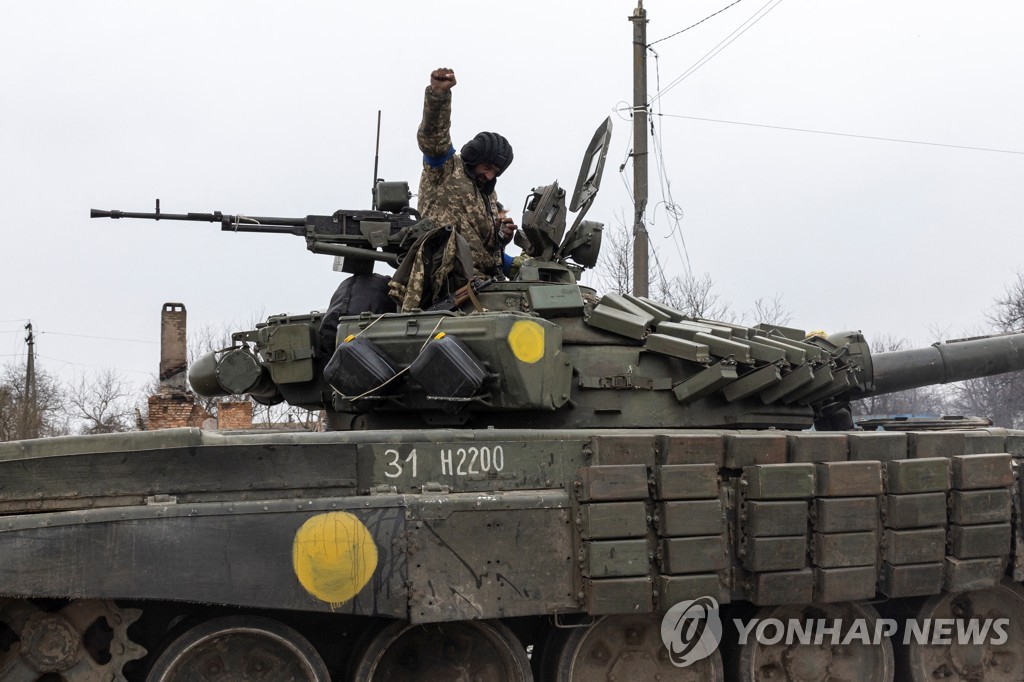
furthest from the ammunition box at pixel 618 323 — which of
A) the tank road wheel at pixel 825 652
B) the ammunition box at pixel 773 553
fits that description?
the tank road wheel at pixel 825 652

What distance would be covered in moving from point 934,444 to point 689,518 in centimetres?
213

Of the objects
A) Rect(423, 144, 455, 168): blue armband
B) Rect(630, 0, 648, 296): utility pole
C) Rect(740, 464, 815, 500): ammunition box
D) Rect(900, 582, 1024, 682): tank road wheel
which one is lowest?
Rect(900, 582, 1024, 682): tank road wheel

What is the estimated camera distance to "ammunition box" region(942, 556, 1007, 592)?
694cm

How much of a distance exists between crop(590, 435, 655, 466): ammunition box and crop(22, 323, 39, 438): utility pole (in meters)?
28.4

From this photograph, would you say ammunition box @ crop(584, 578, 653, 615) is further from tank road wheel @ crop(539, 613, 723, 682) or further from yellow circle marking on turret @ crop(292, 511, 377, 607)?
yellow circle marking on turret @ crop(292, 511, 377, 607)

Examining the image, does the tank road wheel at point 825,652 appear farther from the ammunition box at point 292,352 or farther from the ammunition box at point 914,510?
the ammunition box at point 292,352

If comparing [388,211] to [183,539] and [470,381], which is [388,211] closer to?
[470,381]

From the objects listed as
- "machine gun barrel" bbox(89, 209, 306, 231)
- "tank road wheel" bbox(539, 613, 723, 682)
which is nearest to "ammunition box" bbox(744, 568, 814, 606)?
"tank road wheel" bbox(539, 613, 723, 682)

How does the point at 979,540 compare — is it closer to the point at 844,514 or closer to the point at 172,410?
the point at 844,514

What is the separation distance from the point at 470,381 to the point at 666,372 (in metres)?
1.66

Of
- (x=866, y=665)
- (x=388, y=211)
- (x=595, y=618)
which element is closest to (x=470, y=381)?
(x=595, y=618)

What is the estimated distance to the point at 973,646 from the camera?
748 cm

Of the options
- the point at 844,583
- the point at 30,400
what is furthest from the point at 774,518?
the point at 30,400

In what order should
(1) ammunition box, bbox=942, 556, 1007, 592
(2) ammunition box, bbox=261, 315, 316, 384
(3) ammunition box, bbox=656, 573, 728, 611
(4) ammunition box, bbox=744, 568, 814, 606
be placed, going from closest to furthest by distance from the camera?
(3) ammunition box, bbox=656, 573, 728, 611, (4) ammunition box, bbox=744, 568, 814, 606, (1) ammunition box, bbox=942, 556, 1007, 592, (2) ammunition box, bbox=261, 315, 316, 384
